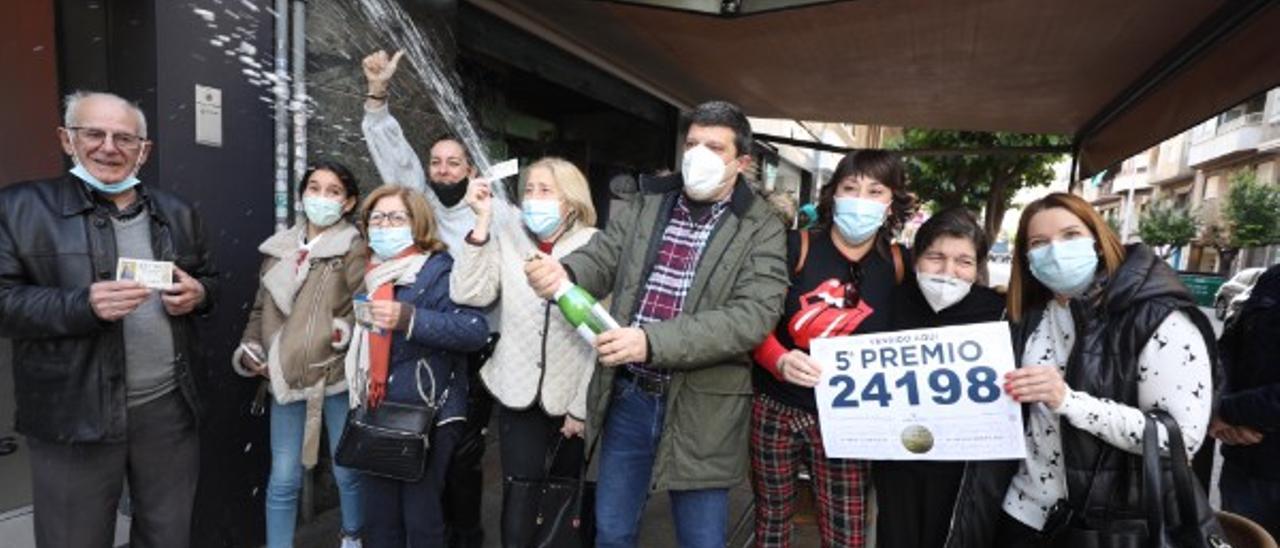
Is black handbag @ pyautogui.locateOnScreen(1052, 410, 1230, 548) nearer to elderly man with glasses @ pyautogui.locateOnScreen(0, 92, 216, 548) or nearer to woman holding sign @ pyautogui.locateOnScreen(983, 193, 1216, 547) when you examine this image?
woman holding sign @ pyautogui.locateOnScreen(983, 193, 1216, 547)

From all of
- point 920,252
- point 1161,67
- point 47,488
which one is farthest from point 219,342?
point 1161,67

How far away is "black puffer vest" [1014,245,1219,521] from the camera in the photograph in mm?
1761

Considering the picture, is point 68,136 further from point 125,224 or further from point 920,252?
point 920,252

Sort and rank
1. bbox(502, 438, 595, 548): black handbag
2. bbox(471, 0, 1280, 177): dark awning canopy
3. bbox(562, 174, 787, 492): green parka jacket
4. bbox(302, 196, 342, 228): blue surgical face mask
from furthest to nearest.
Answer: bbox(471, 0, 1280, 177): dark awning canopy
bbox(302, 196, 342, 228): blue surgical face mask
bbox(502, 438, 595, 548): black handbag
bbox(562, 174, 787, 492): green parka jacket

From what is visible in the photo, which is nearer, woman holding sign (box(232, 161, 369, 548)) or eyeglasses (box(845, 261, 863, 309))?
eyeglasses (box(845, 261, 863, 309))

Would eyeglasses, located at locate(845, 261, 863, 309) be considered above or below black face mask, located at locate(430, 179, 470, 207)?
below

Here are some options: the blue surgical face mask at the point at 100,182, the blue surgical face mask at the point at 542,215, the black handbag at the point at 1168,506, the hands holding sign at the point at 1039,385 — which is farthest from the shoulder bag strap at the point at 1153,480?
the blue surgical face mask at the point at 100,182

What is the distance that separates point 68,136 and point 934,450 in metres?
2.92

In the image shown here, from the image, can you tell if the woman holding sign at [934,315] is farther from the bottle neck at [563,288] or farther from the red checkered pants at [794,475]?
the bottle neck at [563,288]

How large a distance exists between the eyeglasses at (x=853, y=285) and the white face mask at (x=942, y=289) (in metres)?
0.20

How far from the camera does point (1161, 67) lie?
4785 mm

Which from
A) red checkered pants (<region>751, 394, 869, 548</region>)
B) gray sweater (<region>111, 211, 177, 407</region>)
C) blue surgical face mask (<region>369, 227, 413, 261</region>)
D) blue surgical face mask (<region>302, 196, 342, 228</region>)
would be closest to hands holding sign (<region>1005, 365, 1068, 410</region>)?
red checkered pants (<region>751, 394, 869, 548</region>)

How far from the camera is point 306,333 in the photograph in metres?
2.80

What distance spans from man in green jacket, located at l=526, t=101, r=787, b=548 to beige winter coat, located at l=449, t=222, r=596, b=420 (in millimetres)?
283
